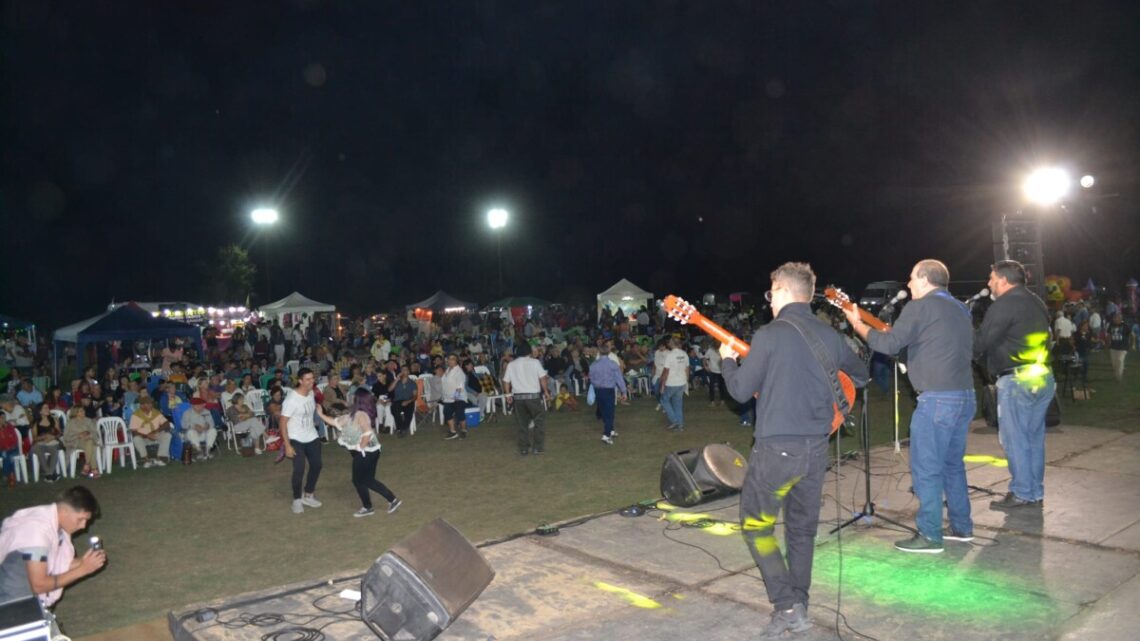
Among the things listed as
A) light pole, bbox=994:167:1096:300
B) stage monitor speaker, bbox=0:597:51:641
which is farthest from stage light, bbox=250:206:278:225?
stage monitor speaker, bbox=0:597:51:641

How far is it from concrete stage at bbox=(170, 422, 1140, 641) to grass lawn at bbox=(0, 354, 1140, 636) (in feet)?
3.66

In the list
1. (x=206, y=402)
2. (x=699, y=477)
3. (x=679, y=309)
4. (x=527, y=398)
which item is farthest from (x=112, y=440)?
(x=679, y=309)

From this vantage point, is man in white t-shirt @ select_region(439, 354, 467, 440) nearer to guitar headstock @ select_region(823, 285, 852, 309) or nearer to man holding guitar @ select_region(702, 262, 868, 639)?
guitar headstock @ select_region(823, 285, 852, 309)

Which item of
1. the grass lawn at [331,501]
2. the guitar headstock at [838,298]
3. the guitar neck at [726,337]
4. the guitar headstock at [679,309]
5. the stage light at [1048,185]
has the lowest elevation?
the grass lawn at [331,501]

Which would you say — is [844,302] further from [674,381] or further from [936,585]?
[674,381]

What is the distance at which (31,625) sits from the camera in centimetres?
Result: 380

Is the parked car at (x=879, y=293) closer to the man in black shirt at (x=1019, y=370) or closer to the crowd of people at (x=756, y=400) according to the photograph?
the crowd of people at (x=756, y=400)

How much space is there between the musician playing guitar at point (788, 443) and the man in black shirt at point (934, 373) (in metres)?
1.22

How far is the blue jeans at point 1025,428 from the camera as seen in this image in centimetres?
588

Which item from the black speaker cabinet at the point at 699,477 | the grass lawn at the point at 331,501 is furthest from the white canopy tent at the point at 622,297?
the black speaker cabinet at the point at 699,477

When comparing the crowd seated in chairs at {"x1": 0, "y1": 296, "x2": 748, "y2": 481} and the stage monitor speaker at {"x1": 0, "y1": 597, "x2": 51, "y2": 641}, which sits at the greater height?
the crowd seated in chairs at {"x1": 0, "y1": 296, "x2": 748, "y2": 481}

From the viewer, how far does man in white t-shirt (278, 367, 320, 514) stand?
815cm

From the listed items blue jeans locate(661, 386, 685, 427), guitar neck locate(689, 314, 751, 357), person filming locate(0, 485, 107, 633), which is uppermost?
guitar neck locate(689, 314, 751, 357)

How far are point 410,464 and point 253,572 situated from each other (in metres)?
4.42
